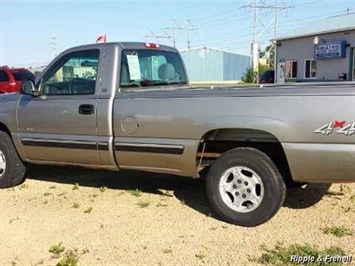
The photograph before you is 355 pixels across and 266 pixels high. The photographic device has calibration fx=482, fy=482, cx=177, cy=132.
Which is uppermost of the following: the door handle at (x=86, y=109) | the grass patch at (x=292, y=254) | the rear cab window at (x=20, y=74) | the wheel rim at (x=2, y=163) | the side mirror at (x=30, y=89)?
the rear cab window at (x=20, y=74)

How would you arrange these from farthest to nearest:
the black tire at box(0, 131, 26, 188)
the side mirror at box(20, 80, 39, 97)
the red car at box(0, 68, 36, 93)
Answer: the red car at box(0, 68, 36, 93), the black tire at box(0, 131, 26, 188), the side mirror at box(20, 80, 39, 97)

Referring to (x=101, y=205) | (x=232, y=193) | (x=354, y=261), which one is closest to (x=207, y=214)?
(x=232, y=193)

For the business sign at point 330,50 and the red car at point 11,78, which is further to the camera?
the business sign at point 330,50

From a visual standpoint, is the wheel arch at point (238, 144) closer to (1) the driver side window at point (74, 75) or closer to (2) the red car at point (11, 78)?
(1) the driver side window at point (74, 75)

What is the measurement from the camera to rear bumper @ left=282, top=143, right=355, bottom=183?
4266 millimetres

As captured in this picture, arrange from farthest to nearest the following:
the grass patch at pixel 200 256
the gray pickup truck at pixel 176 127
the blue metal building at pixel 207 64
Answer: the blue metal building at pixel 207 64 → the gray pickup truck at pixel 176 127 → the grass patch at pixel 200 256

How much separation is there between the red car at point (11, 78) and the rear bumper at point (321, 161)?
13958 millimetres

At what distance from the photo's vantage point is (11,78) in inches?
675

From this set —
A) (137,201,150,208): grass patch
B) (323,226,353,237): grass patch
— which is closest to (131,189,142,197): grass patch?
(137,201,150,208): grass patch

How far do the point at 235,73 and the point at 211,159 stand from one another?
6838cm

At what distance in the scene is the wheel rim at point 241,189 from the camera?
15.7ft

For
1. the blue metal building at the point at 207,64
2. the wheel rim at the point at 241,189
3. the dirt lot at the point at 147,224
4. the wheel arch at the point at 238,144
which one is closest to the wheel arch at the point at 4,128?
the dirt lot at the point at 147,224

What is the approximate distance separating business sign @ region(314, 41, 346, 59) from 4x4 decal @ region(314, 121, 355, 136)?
28725 mm

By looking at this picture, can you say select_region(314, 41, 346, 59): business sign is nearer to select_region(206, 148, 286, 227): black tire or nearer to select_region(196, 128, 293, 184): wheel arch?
select_region(196, 128, 293, 184): wheel arch
